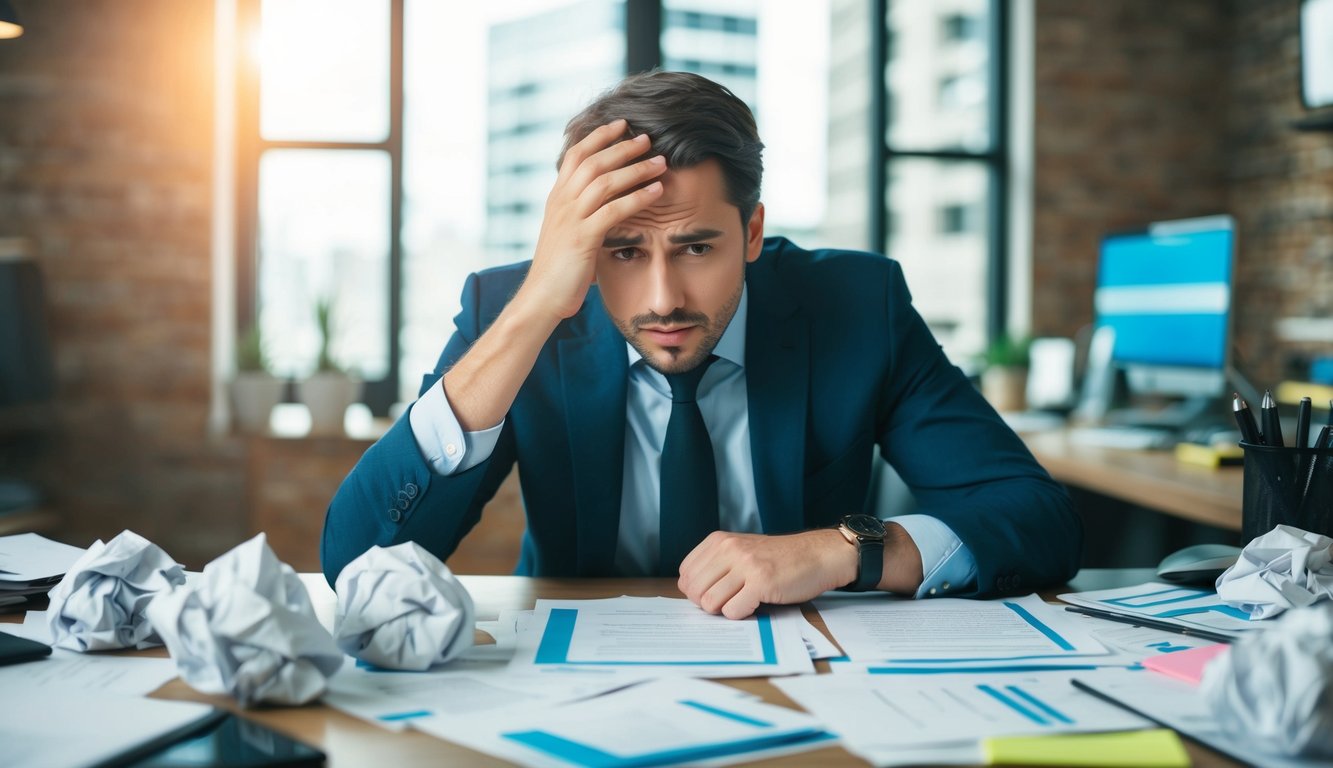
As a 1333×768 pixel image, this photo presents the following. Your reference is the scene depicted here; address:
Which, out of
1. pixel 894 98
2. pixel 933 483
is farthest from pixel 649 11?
pixel 933 483

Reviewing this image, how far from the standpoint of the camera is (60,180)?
3.67m

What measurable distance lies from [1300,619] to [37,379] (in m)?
3.69

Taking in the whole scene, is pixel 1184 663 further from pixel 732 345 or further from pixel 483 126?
pixel 483 126

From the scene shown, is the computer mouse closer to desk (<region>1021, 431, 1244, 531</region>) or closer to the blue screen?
desk (<region>1021, 431, 1244, 531</region>)

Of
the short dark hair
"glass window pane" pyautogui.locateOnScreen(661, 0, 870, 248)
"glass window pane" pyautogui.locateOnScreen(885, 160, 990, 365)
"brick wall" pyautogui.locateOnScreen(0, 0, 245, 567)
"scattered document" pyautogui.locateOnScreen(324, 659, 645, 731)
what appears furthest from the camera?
"glass window pane" pyautogui.locateOnScreen(885, 160, 990, 365)

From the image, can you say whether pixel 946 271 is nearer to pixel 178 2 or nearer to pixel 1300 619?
pixel 178 2

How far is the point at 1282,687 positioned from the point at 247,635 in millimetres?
794

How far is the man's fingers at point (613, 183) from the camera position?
1370 mm

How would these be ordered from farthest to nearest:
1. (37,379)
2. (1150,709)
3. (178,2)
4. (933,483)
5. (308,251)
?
1. (308,251)
2. (178,2)
3. (37,379)
4. (933,483)
5. (1150,709)

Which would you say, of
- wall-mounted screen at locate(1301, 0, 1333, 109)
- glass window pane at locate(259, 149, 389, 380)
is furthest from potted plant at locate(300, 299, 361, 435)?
wall-mounted screen at locate(1301, 0, 1333, 109)

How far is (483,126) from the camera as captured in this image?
4.16 metres

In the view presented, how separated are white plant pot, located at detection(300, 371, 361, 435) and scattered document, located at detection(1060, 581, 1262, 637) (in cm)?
295

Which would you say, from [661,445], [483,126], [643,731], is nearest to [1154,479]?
[661,445]

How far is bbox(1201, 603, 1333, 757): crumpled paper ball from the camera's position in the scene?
2.50 ft
